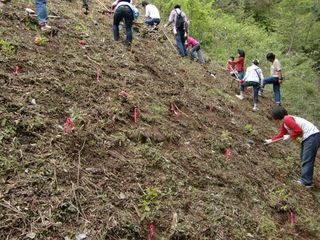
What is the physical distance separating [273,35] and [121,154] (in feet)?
62.2

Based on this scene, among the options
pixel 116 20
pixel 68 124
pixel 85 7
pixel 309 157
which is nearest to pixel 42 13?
pixel 116 20

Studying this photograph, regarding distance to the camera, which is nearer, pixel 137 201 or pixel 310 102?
pixel 137 201

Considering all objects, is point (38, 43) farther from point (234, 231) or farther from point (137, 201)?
point (234, 231)

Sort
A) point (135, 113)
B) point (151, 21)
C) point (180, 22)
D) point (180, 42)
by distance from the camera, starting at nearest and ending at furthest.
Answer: point (135, 113) < point (180, 22) < point (180, 42) < point (151, 21)

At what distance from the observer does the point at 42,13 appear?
756 cm

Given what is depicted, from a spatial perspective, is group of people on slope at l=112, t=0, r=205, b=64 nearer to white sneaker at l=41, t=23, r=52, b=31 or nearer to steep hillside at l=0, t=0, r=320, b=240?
steep hillside at l=0, t=0, r=320, b=240

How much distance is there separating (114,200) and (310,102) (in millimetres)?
12648

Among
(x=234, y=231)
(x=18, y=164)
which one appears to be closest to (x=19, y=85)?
(x=18, y=164)

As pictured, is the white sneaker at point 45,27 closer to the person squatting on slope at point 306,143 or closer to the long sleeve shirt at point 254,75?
the person squatting on slope at point 306,143

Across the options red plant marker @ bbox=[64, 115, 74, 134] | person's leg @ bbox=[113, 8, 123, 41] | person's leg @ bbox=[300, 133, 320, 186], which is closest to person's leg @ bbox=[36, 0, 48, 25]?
person's leg @ bbox=[113, 8, 123, 41]

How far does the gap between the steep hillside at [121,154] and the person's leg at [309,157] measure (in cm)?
27

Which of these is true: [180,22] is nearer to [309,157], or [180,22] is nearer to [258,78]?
[258,78]

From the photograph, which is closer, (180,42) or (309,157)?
(309,157)

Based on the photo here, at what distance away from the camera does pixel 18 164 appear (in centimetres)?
418
